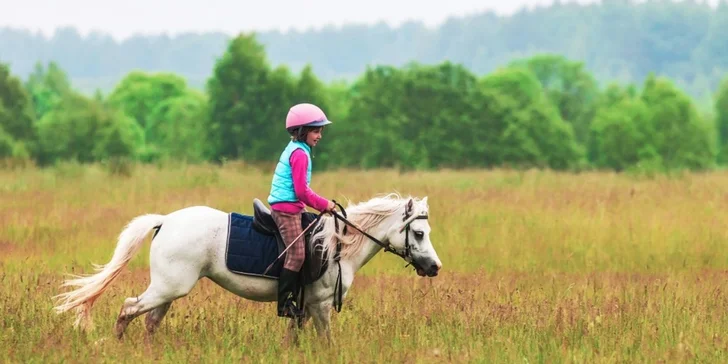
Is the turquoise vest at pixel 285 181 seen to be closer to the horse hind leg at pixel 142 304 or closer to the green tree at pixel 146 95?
the horse hind leg at pixel 142 304

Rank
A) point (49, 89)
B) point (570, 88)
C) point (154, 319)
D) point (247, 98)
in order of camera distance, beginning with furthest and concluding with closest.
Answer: point (49, 89), point (570, 88), point (247, 98), point (154, 319)

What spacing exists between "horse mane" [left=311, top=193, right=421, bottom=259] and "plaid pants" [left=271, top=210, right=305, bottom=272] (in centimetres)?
18

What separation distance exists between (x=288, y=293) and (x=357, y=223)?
825 millimetres

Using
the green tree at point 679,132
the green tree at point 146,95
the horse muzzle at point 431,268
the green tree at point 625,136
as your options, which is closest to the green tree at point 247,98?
the green tree at point 625,136

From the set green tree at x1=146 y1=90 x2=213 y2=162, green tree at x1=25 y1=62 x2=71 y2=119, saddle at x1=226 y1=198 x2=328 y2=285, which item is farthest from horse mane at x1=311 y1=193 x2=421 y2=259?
green tree at x1=25 y1=62 x2=71 y2=119

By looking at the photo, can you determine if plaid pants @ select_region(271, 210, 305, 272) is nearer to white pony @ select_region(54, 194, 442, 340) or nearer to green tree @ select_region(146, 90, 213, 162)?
white pony @ select_region(54, 194, 442, 340)

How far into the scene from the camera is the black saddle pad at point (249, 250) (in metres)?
7.80

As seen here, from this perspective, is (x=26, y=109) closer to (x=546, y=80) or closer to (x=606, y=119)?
(x=606, y=119)

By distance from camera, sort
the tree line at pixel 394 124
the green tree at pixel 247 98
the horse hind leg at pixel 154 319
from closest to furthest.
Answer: the horse hind leg at pixel 154 319 → the green tree at pixel 247 98 → the tree line at pixel 394 124

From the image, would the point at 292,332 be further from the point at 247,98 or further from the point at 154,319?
the point at 247,98

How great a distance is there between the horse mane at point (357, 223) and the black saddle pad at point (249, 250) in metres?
0.37

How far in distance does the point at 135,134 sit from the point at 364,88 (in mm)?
26696

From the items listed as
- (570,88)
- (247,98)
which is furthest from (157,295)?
(570,88)

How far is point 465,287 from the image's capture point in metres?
10.7
